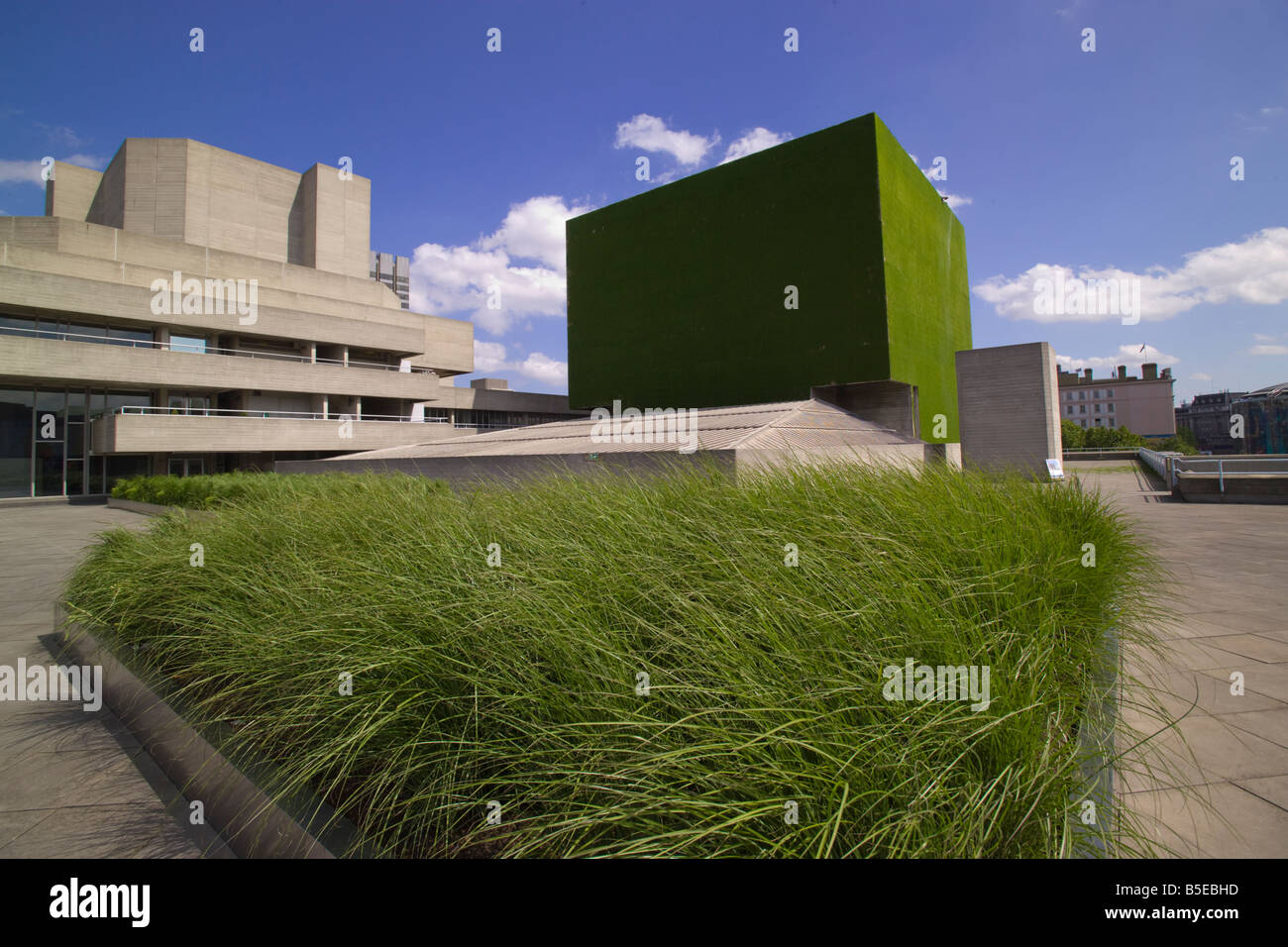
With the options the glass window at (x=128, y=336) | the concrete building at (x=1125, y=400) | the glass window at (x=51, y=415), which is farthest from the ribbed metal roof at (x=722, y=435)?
the concrete building at (x=1125, y=400)

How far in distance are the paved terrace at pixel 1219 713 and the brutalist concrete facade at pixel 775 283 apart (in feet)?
33.3

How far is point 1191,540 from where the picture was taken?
7.63 metres

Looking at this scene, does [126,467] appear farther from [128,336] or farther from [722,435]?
[722,435]

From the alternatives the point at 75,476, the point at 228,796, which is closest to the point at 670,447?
the point at 228,796

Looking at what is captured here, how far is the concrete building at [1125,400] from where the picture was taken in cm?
7862

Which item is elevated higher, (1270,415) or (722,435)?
(1270,415)

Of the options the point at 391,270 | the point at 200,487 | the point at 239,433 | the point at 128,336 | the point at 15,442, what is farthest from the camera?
the point at 391,270

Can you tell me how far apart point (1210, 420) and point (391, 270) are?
118 m

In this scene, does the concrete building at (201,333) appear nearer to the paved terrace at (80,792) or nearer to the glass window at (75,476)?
the glass window at (75,476)

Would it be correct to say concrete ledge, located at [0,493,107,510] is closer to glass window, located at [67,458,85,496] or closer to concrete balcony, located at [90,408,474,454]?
glass window, located at [67,458,85,496]

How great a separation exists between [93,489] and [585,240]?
2162 cm

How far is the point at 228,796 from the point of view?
228cm
